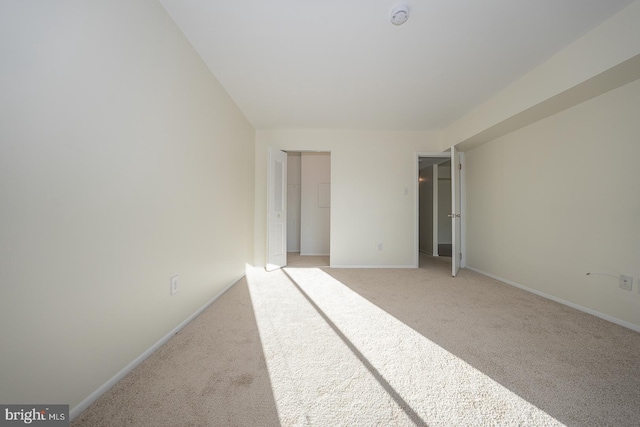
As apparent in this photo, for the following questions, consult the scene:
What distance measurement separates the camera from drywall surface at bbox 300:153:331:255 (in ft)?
17.5

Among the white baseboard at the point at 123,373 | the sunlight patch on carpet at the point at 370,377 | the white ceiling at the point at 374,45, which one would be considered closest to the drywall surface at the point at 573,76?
the white ceiling at the point at 374,45

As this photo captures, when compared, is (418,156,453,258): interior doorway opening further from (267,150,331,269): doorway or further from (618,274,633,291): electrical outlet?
(618,274,633,291): electrical outlet

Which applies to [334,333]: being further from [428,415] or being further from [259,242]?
[259,242]

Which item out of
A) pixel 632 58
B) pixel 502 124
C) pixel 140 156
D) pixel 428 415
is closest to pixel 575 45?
pixel 632 58

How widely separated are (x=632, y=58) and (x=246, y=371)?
324 cm

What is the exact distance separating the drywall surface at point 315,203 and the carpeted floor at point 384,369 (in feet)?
9.93

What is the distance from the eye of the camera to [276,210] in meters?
3.78

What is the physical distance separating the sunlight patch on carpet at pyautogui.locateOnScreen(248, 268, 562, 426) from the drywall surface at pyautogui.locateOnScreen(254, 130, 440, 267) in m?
1.91

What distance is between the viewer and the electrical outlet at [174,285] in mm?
1681

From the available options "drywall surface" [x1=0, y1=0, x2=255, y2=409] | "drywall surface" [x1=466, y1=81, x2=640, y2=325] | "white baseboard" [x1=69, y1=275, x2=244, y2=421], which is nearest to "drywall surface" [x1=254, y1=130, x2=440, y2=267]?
"drywall surface" [x1=466, y1=81, x2=640, y2=325]

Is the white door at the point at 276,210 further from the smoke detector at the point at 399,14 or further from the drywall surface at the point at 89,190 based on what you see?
the smoke detector at the point at 399,14

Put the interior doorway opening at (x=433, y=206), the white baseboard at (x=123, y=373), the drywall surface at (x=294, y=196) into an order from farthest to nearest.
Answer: the drywall surface at (x=294, y=196) → the interior doorway opening at (x=433, y=206) → the white baseboard at (x=123, y=373)

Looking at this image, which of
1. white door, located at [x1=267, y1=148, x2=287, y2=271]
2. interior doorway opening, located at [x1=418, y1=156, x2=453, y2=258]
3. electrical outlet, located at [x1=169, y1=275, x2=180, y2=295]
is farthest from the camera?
interior doorway opening, located at [x1=418, y1=156, x2=453, y2=258]

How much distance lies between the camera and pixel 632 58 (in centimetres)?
157
